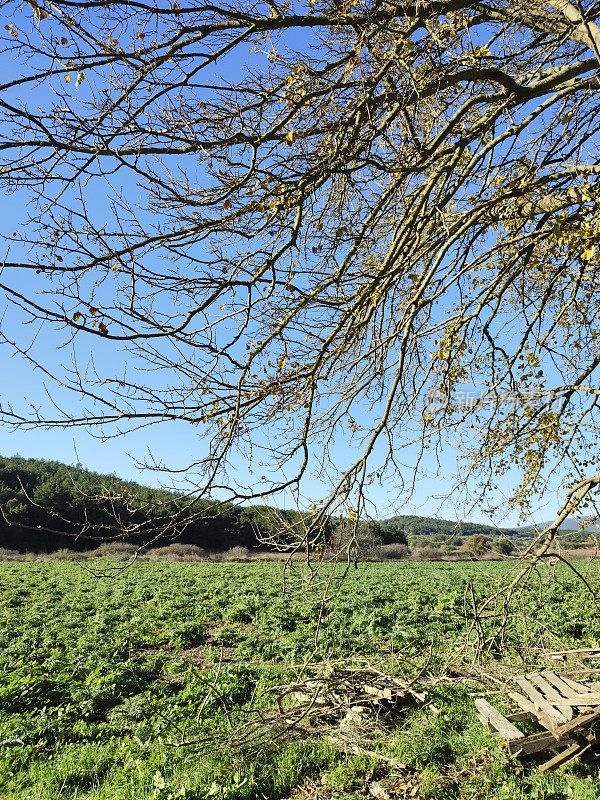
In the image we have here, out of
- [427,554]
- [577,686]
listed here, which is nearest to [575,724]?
[577,686]

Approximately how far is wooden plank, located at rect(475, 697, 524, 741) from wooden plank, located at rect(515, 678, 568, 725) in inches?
17.4

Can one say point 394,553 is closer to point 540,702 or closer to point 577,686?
point 577,686

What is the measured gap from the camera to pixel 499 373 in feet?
24.0

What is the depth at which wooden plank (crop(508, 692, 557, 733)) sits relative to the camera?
5590 mm

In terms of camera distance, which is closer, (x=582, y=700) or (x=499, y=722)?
(x=582, y=700)

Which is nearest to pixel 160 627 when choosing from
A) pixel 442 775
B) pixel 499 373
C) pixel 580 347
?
pixel 442 775

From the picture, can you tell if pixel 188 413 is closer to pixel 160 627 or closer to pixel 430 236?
pixel 430 236

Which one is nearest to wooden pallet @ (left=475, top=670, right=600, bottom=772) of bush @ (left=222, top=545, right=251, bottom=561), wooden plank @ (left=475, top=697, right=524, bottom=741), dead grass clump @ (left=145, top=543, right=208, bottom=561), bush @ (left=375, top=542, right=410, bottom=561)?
wooden plank @ (left=475, top=697, right=524, bottom=741)

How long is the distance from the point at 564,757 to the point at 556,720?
375mm

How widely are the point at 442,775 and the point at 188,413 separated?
5.24 m

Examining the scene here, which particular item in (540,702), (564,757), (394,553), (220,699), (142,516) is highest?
(142,516)

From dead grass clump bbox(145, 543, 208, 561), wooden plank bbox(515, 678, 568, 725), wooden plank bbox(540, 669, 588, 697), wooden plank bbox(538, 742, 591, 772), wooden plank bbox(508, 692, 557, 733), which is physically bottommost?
dead grass clump bbox(145, 543, 208, 561)

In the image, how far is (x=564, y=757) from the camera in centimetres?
545

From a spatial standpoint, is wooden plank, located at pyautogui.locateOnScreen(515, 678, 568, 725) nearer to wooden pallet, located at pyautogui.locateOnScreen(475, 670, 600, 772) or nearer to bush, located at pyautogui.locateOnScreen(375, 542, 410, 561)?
wooden pallet, located at pyautogui.locateOnScreen(475, 670, 600, 772)
